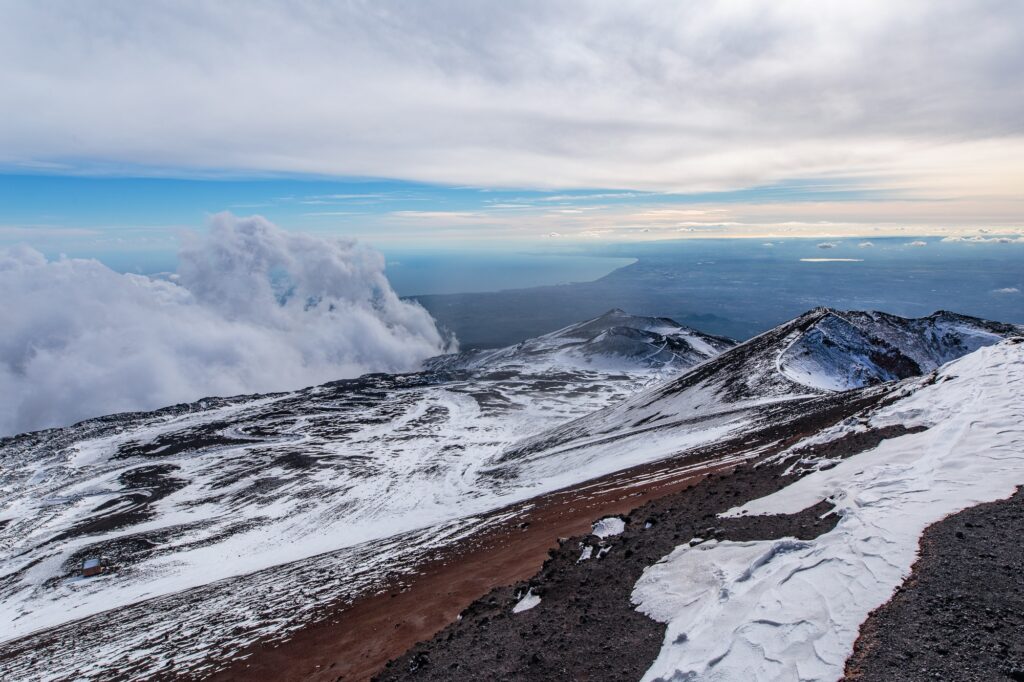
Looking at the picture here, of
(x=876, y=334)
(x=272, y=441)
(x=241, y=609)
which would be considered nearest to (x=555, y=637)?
(x=241, y=609)

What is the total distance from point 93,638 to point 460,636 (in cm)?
2111

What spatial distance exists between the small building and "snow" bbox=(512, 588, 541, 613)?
40941 mm

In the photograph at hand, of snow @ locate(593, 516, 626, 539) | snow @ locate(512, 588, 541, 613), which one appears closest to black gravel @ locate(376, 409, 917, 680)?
snow @ locate(512, 588, 541, 613)

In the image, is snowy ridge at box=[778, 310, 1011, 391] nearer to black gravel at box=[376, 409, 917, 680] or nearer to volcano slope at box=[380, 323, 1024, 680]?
volcano slope at box=[380, 323, 1024, 680]

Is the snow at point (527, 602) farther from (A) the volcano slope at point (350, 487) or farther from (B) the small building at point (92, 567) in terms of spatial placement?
(B) the small building at point (92, 567)

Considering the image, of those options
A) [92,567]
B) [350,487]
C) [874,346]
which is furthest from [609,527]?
[874,346]

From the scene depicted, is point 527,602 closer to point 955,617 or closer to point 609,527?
point 609,527

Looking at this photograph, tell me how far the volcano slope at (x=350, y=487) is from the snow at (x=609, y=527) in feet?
1.35

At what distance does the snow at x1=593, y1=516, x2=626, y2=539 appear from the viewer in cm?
1645

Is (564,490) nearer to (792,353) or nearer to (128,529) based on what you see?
(792,353)

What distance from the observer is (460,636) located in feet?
41.4

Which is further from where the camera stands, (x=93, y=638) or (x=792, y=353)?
(x=792, y=353)

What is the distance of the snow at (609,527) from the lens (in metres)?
16.5

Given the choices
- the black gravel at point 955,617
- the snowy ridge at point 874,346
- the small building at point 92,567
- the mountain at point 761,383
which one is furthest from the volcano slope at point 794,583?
the small building at point 92,567
